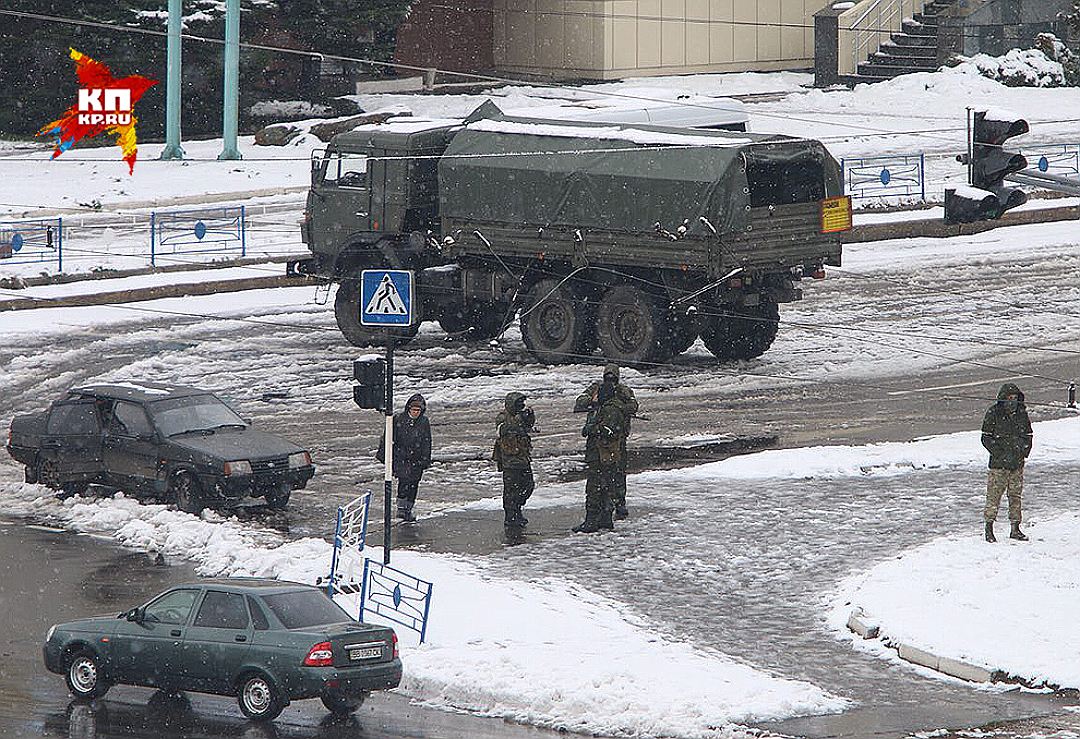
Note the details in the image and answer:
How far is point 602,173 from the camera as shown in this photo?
101 ft

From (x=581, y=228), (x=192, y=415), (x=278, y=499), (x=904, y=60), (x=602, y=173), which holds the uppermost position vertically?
(x=904, y=60)

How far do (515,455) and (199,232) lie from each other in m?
22.6

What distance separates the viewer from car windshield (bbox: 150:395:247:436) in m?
23.8

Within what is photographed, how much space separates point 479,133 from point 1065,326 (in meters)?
10.8

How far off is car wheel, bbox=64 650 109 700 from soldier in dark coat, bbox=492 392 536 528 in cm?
699

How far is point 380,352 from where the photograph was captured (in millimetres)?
33438

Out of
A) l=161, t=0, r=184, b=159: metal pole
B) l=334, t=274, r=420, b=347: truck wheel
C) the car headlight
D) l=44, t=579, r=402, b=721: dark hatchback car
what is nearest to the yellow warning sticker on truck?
l=334, t=274, r=420, b=347: truck wheel

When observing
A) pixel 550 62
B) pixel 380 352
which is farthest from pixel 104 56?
pixel 380 352

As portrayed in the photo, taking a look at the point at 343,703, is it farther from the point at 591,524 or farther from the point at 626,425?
the point at 626,425

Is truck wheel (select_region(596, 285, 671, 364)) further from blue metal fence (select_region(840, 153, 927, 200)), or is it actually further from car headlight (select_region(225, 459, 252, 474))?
blue metal fence (select_region(840, 153, 927, 200))

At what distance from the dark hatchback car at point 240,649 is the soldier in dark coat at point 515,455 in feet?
19.5

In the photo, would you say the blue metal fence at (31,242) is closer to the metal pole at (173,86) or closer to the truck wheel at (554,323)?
the metal pole at (173,86)

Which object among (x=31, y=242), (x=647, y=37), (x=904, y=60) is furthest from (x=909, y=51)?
(x=31, y=242)

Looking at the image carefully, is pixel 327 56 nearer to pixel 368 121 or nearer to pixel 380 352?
pixel 368 121
